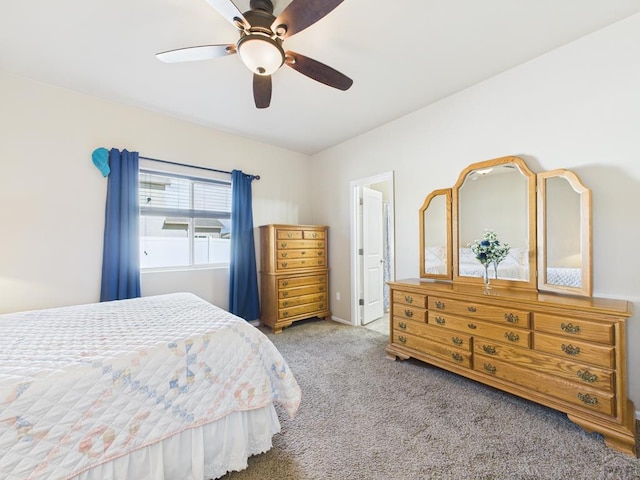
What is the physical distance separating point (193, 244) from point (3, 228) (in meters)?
1.60

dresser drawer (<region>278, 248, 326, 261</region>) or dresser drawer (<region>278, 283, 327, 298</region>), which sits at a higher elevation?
dresser drawer (<region>278, 248, 326, 261</region>)

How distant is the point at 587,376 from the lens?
1611mm

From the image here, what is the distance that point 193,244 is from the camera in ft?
11.3

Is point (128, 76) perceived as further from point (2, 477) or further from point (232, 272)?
point (2, 477)

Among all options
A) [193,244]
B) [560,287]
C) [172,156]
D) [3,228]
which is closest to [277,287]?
[193,244]

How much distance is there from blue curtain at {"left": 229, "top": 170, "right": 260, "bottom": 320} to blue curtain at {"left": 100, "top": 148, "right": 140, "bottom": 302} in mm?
1070

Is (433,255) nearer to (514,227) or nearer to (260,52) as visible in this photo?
(514,227)

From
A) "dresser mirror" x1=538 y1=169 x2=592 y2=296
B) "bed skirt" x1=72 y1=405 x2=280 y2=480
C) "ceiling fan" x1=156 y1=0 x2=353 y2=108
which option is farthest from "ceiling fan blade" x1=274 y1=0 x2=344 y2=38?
"bed skirt" x1=72 y1=405 x2=280 y2=480

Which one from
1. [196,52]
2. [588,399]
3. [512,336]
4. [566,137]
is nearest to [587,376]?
[588,399]

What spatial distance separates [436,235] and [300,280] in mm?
1920

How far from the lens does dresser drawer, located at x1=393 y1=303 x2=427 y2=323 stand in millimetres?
2445

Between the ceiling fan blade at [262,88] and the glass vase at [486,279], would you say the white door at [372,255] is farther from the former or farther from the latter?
the ceiling fan blade at [262,88]

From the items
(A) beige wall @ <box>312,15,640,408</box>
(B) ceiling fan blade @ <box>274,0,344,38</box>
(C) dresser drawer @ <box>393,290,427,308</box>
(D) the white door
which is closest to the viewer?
(B) ceiling fan blade @ <box>274,0,344,38</box>

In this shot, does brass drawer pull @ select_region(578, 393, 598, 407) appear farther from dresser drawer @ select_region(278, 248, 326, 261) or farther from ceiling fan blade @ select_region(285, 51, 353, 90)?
dresser drawer @ select_region(278, 248, 326, 261)
